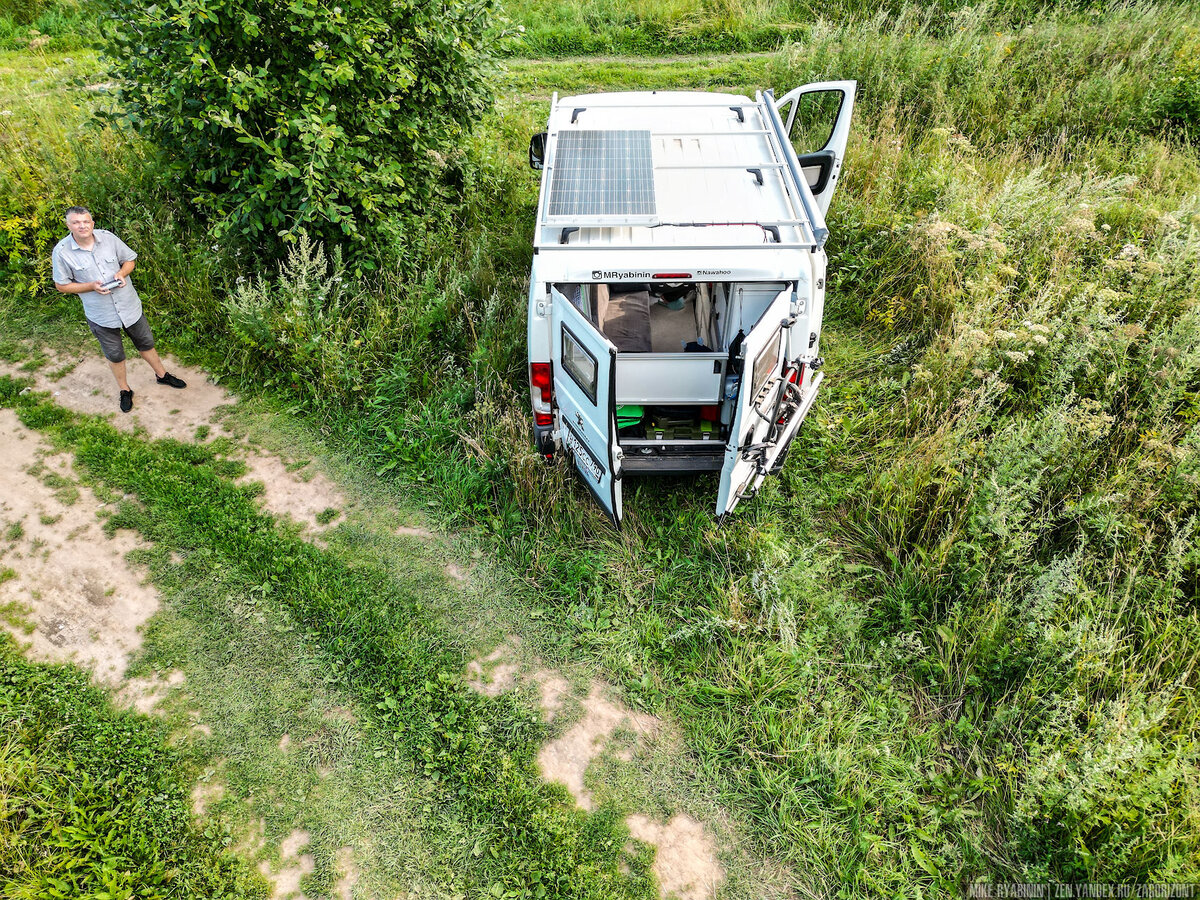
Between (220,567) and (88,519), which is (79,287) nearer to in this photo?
(88,519)

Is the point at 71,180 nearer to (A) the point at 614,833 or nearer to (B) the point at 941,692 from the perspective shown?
(A) the point at 614,833

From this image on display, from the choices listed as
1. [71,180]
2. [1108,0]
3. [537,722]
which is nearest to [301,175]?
[71,180]

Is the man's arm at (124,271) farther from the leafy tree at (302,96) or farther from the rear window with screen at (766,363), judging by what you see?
the rear window with screen at (766,363)

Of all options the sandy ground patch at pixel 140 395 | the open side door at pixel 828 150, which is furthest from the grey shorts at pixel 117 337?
the open side door at pixel 828 150

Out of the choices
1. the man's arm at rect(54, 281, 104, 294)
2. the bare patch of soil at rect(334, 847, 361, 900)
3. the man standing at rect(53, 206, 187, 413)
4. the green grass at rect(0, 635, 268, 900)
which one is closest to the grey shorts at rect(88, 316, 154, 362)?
the man standing at rect(53, 206, 187, 413)

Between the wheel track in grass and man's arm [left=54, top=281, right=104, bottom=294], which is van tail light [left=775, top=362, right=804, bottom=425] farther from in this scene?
man's arm [left=54, top=281, right=104, bottom=294]
